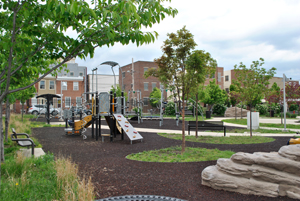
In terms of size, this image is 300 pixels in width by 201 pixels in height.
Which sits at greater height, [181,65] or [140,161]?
[181,65]

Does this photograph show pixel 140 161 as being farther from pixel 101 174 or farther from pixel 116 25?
pixel 116 25

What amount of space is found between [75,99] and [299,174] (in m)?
46.0

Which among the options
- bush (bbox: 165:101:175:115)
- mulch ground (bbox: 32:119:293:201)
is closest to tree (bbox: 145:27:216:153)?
mulch ground (bbox: 32:119:293:201)

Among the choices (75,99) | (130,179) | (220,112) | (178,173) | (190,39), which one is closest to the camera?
(130,179)

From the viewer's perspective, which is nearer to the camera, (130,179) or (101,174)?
(130,179)

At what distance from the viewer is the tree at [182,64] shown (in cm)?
819

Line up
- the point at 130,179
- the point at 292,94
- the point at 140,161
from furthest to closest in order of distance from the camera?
the point at 292,94
the point at 140,161
the point at 130,179

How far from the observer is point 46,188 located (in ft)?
14.3

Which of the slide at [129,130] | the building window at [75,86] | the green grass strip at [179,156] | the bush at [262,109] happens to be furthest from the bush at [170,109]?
the green grass strip at [179,156]

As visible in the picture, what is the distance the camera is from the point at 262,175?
14.5ft

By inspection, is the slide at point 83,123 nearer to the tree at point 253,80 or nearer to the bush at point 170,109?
the tree at point 253,80

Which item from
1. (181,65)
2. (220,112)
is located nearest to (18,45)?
(181,65)

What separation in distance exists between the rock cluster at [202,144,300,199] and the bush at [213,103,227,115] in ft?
111

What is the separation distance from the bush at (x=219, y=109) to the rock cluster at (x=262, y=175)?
33.7m
